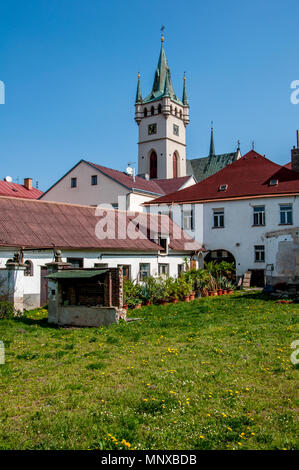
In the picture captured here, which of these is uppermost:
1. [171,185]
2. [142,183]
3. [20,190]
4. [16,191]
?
[171,185]

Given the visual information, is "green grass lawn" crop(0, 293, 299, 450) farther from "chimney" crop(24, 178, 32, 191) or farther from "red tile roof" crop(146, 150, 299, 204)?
"chimney" crop(24, 178, 32, 191)

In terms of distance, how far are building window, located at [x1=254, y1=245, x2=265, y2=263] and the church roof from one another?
47.6 meters

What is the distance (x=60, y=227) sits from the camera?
72.1 feet

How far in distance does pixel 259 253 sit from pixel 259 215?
271 centimetres

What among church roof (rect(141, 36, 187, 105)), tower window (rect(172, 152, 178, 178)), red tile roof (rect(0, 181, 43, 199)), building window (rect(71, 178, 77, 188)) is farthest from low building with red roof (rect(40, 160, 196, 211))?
church roof (rect(141, 36, 187, 105))

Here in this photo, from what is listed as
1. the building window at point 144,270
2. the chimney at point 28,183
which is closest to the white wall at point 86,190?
the chimney at point 28,183

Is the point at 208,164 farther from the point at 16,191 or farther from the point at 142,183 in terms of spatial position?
the point at 16,191

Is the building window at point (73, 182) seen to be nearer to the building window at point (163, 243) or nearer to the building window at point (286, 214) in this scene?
the building window at point (163, 243)

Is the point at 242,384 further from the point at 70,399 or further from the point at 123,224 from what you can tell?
the point at 123,224

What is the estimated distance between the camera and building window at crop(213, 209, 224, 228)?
30727mm

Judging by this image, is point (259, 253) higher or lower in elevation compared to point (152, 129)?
lower

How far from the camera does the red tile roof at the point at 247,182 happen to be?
29.3 meters

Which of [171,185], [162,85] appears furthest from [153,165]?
[171,185]

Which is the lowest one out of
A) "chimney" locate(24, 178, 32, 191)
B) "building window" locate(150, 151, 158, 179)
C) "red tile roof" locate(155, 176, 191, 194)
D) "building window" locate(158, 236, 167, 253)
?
"building window" locate(158, 236, 167, 253)
